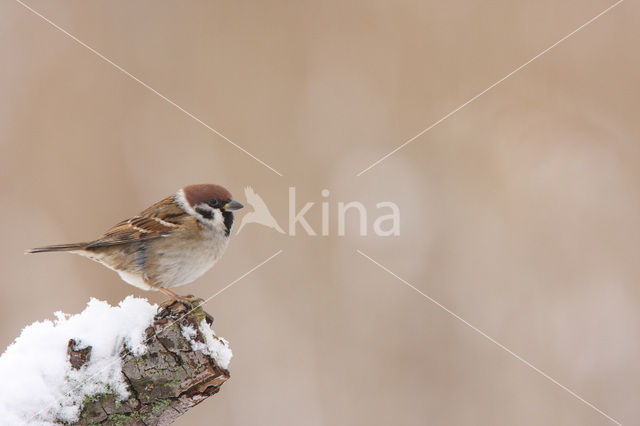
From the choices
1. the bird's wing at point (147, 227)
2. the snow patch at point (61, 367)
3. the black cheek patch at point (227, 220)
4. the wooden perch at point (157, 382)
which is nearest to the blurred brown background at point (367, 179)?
the bird's wing at point (147, 227)

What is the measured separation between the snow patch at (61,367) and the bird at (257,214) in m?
3.19

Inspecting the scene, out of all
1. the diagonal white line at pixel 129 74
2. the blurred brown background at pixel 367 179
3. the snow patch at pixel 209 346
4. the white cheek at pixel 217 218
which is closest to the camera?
the snow patch at pixel 209 346

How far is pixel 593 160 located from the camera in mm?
→ 5680

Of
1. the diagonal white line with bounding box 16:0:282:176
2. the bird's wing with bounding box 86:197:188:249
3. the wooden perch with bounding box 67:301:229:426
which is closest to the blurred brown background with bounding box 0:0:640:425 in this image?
the diagonal white line with bounding box 16:0:282:176

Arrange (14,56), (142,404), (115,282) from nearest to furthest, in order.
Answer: (142,404), (115,282), (14,56)

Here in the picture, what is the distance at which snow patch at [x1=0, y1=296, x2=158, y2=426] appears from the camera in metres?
1.71

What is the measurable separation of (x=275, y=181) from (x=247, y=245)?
701 millimetres

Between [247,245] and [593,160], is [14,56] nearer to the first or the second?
[247,245]

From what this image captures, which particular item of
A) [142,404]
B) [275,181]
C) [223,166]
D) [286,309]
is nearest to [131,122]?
[223,166]

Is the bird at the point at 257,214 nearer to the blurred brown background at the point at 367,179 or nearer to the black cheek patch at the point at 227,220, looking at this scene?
the blurred brown background at the point at 367,179

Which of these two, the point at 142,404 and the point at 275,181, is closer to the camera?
the point at 142,404

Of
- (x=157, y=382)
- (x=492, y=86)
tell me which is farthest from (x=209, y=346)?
(x=492, y=86)

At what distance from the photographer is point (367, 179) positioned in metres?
5.78

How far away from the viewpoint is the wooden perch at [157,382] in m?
1.76
